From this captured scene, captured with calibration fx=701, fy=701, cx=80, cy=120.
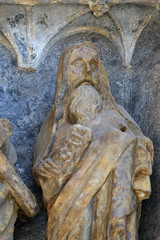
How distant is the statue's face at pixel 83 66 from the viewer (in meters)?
5.14

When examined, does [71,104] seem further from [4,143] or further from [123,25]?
[123,25]

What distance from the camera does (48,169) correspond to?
4.79m

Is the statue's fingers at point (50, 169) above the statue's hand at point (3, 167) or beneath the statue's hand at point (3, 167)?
beneath

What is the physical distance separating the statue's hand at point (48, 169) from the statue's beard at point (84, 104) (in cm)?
37

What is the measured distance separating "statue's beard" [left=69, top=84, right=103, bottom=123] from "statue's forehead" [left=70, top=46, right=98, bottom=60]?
0.93 feet

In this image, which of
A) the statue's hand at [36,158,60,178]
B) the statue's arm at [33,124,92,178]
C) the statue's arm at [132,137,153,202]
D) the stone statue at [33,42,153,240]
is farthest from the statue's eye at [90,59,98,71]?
the statue's hand at [36,158,60,178]

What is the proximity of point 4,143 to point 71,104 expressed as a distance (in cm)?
55

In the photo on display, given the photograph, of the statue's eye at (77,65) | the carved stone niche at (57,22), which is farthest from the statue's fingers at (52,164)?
the carved stone niche at (57,22)

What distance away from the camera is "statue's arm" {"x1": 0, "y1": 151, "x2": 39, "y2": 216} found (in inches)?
186

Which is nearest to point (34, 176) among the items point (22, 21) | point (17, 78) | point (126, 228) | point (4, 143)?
point (4, 143)

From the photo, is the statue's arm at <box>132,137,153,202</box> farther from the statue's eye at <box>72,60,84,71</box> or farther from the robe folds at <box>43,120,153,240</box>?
the statue's eye at <box>72,60,84,71</box>

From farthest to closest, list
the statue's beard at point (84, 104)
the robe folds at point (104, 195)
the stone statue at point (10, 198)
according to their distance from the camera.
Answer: the statue's beard at point (84, 104), the stone statue at point (10, 198), the robe folds at point (104, 195)

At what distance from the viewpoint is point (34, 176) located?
4984 millimetres

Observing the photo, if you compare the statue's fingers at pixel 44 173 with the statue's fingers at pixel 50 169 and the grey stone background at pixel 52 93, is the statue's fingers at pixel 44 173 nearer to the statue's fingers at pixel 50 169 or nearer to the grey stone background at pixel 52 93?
the statue's fingers at pixel 50 169
